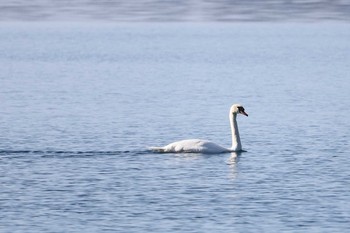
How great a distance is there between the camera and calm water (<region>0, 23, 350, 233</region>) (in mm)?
25062

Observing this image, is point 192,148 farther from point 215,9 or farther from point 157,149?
point 215,9

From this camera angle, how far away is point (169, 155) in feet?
108

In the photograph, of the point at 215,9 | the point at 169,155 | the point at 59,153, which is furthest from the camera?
the point at 215,9

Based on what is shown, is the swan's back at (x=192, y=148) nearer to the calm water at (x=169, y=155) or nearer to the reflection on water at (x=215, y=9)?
the calm water at (x=169, y=155)

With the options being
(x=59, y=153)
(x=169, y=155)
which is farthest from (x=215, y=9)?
(x=169, y=155)

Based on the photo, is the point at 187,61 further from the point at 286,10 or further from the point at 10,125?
the point at 286,10

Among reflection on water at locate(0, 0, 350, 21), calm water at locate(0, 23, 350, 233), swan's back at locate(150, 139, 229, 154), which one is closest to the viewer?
calm water at locate(0, 23, 350, 233)

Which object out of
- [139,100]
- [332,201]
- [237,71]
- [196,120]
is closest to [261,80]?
[237,71]

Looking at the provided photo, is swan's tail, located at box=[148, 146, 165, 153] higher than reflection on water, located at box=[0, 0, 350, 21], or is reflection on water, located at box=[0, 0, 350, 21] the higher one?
swan's tail, located at box=[148, 146, 165, 153]

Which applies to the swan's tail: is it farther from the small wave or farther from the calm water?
the small wave

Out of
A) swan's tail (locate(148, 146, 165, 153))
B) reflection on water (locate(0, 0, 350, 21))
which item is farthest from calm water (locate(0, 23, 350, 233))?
reflection on water (locate(0, 0, 350, 21))

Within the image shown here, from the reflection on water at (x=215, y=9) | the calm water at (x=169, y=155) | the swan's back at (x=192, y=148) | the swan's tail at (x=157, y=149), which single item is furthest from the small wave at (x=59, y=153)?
the reflection on water at (x=215, y=9)

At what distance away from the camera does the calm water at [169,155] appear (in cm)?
2506

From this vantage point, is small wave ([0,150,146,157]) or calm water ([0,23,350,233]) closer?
calm water ([0,23,350,233])
